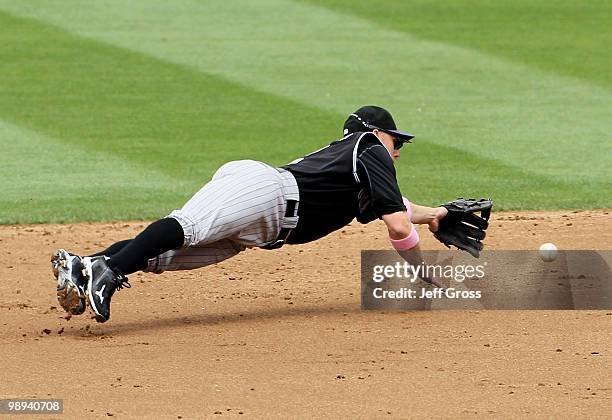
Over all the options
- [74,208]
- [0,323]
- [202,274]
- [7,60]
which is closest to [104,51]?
[7,60]

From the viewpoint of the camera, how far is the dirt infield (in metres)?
4.70

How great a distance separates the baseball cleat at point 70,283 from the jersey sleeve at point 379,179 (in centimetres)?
140

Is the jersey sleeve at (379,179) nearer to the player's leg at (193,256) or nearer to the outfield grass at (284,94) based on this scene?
the player's leg at (193,256)

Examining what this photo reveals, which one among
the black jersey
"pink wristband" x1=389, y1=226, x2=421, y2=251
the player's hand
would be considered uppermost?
the black jersey

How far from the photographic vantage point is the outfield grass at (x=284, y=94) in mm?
9703

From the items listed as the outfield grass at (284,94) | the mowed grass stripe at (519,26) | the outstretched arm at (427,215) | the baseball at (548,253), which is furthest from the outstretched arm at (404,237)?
the mowed grass stripe at (519,26)

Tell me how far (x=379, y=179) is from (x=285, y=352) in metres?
1.02

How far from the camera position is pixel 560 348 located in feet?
17.9

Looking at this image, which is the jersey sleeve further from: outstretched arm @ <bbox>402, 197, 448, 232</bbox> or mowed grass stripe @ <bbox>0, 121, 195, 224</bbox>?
mowed grass stripe @ <bbox>0, 121, 195, 224</bbox>

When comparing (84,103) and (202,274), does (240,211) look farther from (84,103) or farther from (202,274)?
(84,103)

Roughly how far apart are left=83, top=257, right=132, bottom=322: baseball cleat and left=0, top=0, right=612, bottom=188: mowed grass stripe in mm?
4855

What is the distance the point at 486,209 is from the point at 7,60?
8.36 m

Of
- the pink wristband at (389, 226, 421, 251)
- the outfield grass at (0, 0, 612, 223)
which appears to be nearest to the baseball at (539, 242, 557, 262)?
the pink wristband at (389, 226, 421, 251)

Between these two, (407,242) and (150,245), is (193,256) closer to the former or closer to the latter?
(150,245)
